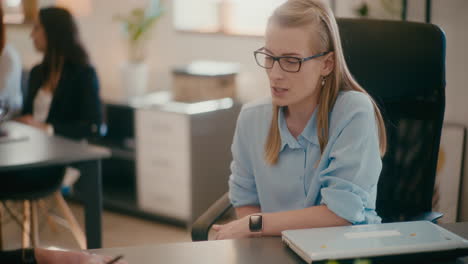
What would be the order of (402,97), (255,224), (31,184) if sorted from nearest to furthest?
(255,224)
(402,97)
(31,184)

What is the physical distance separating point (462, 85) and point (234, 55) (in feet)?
5.39

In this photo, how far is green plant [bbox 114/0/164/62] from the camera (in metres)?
4.10

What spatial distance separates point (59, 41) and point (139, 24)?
2.80 ft

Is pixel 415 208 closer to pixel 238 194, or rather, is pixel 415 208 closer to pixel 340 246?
pixel 238 194

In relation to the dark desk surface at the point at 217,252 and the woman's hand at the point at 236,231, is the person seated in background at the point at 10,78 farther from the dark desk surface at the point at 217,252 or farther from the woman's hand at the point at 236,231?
the dark desk surface at the point at 217,252

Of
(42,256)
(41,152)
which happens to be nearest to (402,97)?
(42,256)

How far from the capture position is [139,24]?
4117 millimetres

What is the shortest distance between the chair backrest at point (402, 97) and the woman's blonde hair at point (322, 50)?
141 mm

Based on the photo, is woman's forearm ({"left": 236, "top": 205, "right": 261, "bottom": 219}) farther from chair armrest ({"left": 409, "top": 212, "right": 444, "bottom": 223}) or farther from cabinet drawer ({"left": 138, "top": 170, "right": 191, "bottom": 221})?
cabinet drawer ({"left": 138, "top": 170, "right": 191, "bottom": 221})

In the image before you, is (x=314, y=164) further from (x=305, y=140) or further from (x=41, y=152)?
(x=41, y=152)

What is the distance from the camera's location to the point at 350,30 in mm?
1763

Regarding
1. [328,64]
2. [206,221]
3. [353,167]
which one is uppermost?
[328,64]

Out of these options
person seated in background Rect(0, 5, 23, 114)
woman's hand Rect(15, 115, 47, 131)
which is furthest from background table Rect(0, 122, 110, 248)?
person seated in background Rect(0, 5, 23, 114)

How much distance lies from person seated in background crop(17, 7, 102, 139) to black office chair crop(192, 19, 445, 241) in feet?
5.91
